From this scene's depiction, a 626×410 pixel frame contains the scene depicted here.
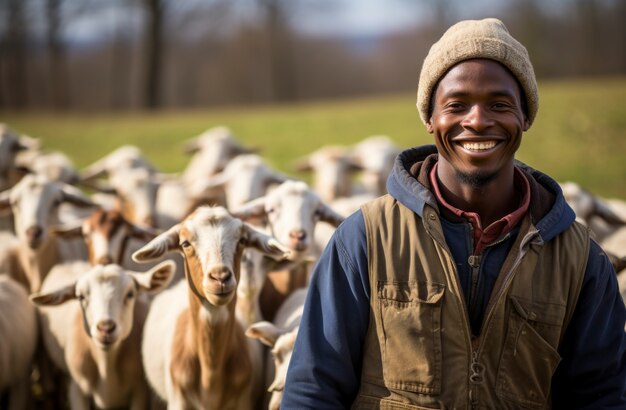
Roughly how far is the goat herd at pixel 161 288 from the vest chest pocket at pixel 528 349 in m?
1.96

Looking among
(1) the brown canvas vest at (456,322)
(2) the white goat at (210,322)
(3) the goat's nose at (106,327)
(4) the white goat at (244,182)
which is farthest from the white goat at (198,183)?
(1) the brown canvas vest at (456,322)

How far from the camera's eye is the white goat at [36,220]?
7.45m

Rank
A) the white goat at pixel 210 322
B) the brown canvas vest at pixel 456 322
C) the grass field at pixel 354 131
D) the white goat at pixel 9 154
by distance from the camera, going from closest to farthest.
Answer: the brown canvas vest at pixel 456 322
the white goat at pixel 210 322
the white goat at pixel 9 154
the grass field at pixel 354 131

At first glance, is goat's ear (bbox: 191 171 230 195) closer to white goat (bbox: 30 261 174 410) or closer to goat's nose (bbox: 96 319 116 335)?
white goat (bbox: 30 261 174 410)

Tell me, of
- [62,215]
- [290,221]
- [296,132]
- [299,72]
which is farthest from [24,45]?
[290,221]

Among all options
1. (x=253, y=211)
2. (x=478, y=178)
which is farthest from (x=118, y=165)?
(x=478, y=178)

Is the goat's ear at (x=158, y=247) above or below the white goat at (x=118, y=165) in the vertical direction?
above

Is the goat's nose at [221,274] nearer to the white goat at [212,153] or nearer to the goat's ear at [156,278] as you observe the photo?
the goat's ear at [156,278]

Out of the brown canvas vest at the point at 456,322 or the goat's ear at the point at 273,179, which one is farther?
the goat's ear at the point at 273,179

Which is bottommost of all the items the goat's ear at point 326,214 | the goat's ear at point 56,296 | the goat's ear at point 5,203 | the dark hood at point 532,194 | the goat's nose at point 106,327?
the goat's nose at point 106,327

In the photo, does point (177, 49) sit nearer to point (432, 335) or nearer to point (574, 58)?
point (574, 58)

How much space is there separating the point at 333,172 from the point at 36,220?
15.0 ft

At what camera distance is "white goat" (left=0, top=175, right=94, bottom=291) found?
7453 mm

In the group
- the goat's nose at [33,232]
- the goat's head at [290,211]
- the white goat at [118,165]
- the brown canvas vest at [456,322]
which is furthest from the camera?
the white goat at [118,165]
